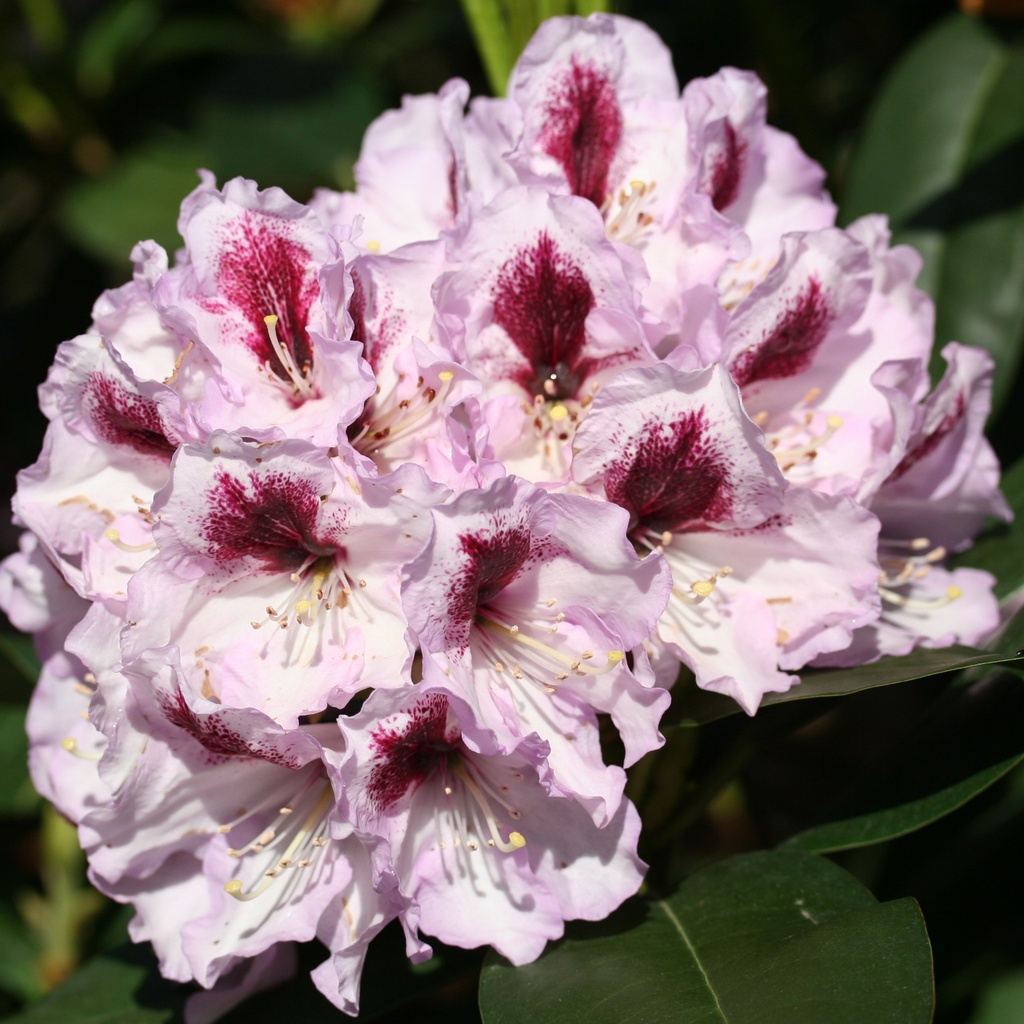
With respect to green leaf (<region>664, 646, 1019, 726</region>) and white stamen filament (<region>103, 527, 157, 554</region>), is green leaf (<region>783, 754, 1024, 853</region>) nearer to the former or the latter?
green leaf (<region>664, 646, 1019, 726</region>)

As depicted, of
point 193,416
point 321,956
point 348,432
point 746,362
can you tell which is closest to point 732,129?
point 746,362

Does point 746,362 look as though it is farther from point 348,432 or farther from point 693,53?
point 693,53

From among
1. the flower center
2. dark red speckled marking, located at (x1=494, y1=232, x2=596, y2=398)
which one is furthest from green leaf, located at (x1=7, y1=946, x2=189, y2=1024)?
dark red speckled marking, located at (x1=494, y1=232, x2=596, y2=398)

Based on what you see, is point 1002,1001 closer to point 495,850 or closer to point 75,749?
point 495,850

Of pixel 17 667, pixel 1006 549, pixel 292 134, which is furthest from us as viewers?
pixel 292 134

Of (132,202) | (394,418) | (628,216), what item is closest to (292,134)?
(132,202)

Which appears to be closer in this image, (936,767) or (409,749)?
(409,749)
